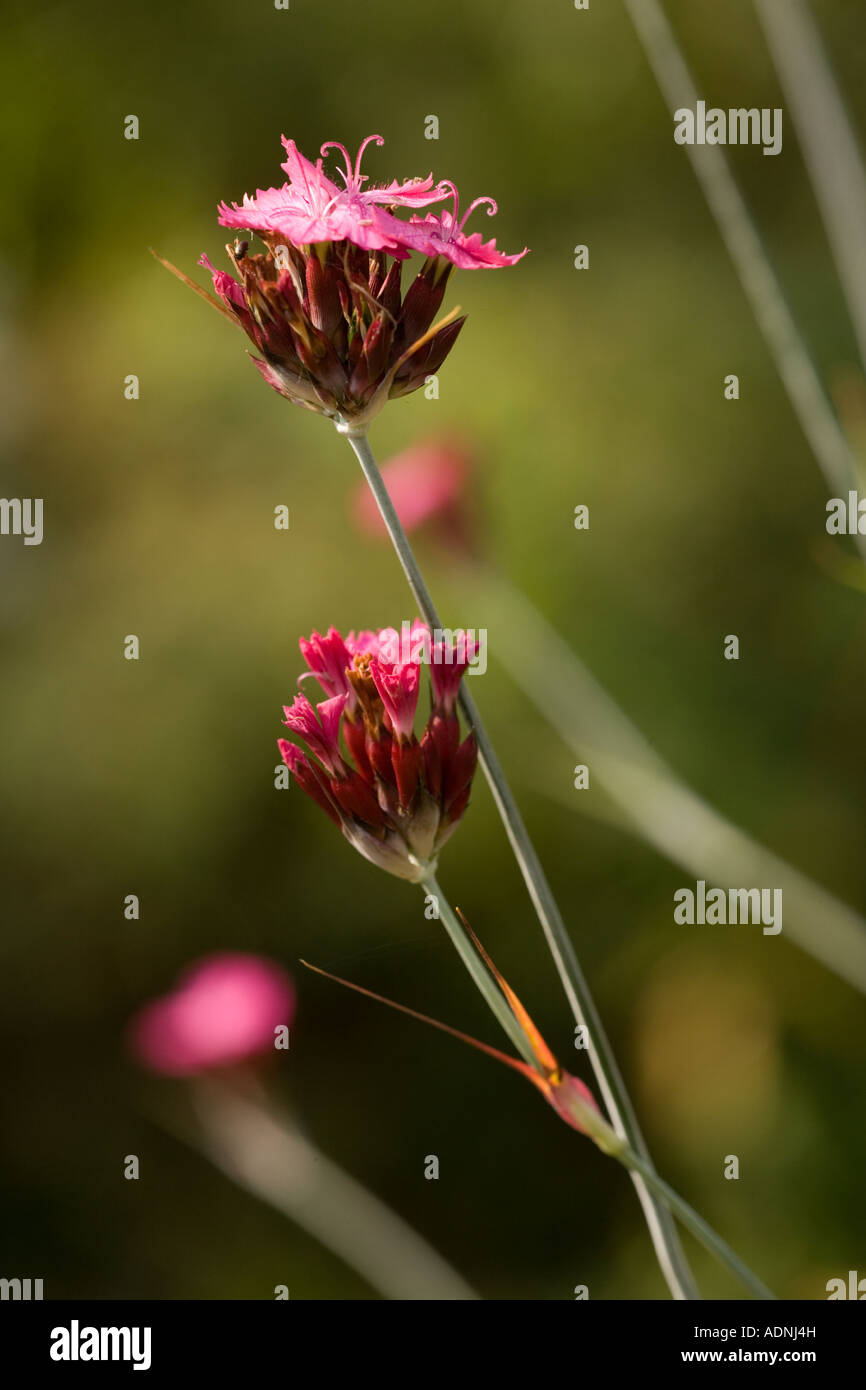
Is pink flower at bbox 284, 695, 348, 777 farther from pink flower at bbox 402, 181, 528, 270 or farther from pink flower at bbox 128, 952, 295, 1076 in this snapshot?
pink flower at bbox 128, 952, 295, 1076

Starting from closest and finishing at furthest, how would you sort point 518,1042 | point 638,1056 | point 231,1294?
point 518,1042 → point 231,1294 → point 638,1056

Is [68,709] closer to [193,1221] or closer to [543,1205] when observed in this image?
[193,1221]

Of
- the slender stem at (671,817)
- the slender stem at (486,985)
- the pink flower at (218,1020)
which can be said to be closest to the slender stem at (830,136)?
the slender stem at (671,817)

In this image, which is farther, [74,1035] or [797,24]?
[74,1035]

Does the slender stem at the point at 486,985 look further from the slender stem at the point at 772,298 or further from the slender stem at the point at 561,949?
the slender stem at the point at 772,298

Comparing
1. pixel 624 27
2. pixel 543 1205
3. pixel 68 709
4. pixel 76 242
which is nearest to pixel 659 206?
pixel 624 27

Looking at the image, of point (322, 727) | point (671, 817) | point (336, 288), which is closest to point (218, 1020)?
point (671, 817)

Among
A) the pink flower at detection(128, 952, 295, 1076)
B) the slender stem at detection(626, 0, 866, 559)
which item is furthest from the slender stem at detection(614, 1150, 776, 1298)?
the pink flower at detection(128, 952, 295, 1076)
